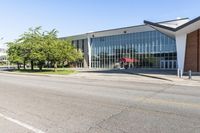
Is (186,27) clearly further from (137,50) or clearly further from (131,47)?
(131,47)

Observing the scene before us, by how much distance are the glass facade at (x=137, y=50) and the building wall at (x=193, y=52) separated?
17949mm

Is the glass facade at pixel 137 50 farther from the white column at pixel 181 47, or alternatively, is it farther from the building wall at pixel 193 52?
the white column at pixel 181 47

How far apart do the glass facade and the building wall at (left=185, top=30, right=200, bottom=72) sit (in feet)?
58.9

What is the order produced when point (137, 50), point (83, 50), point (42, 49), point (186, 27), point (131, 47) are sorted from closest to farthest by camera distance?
point (186, 27), point (42, 49), point (137, 50), point (131, 47), point (83, 50)

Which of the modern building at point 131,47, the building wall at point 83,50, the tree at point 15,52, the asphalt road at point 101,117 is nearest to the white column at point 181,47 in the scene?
the modern building at point 131,47

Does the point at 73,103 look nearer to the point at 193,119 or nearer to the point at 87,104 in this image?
the point at 87,104

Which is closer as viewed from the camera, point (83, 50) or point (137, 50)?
point (137, 50)

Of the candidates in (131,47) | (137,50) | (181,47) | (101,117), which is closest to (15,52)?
(131,47)

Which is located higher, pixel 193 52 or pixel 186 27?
pixel 186 27

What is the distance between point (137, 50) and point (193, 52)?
31653 mm

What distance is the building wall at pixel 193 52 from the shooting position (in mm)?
37406

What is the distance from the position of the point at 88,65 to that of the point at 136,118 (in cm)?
7456

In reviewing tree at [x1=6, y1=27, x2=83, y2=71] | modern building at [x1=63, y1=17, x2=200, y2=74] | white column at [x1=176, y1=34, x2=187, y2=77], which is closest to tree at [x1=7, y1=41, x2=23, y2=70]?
tree at [x1=6, y1=27, x2=83, y2=71]

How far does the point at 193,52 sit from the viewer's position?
3772cm
